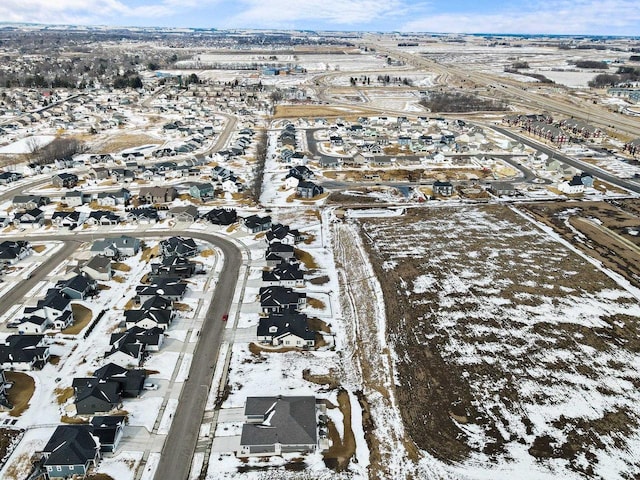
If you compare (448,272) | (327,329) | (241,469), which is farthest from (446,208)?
(241,469)

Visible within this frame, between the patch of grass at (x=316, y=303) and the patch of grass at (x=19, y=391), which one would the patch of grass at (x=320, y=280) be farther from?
the patch of grass at (x=19, y=391)

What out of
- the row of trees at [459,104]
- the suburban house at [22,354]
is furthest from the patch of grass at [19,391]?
the row of trees at [459,104]

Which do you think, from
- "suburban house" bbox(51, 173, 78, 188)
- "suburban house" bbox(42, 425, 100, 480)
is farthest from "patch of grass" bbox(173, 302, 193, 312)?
"suburban house" bbox(51, 173, 78, 188)

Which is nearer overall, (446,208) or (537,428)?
(537,428)

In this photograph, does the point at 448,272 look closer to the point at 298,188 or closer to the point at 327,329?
the point at 327,329

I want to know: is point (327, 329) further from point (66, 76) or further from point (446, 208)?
point (66, 76)

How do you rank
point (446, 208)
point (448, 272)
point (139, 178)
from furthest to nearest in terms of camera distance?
point (139, 178) → point (446, 208) → point (448, 272)

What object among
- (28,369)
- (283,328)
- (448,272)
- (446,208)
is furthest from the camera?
(446,208)
